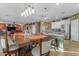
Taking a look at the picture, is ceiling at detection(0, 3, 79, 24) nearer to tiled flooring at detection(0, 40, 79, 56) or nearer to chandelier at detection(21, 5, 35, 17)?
chandelier at detection(21, 5, 35, 17)

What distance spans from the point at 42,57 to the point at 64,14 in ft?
2.95

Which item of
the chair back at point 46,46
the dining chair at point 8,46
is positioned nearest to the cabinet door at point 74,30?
the chair back at point 46,46

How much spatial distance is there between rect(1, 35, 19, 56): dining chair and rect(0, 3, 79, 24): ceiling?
346 mm

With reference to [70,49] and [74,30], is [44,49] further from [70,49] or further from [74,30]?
[74,30]

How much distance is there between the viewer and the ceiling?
2012 millimetres

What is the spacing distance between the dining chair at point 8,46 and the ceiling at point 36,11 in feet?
1.14

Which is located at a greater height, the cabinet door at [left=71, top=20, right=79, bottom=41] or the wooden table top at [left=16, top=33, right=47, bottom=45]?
the cabinet door at [left=71, top=20, right=79, bottom=41]

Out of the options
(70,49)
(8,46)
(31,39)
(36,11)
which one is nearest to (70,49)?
(70,49)

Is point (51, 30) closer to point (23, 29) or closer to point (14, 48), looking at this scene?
point (23, 29)

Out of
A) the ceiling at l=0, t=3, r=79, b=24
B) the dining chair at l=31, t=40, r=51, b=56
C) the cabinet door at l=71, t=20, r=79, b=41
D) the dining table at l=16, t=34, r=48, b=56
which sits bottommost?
the dining chair at l=31, t=40, r=51, b=56

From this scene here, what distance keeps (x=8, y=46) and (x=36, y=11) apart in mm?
819

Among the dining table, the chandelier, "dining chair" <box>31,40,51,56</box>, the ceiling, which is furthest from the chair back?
the chandelier

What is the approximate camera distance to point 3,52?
209 centimetres

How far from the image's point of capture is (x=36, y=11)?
2.07 metres
